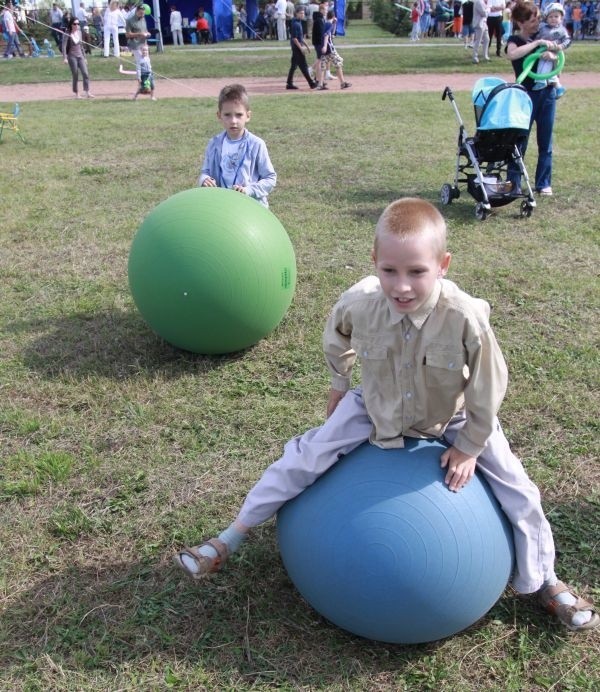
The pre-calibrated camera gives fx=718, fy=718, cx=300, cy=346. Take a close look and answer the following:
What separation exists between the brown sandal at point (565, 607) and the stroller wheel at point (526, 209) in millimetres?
5964

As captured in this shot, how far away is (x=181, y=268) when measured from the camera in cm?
471

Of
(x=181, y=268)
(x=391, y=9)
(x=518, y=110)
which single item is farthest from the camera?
(x=391, y=9)

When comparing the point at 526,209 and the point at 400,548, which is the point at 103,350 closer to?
the point at 400,548

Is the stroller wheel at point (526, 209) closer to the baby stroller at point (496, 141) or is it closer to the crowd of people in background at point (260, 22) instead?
the baby stroller at point (496, 141)

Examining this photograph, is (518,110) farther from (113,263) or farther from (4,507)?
(4,507)

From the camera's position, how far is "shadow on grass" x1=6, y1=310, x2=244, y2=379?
203 inches

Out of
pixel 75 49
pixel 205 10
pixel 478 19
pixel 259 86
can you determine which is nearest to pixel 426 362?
pixel 75 49

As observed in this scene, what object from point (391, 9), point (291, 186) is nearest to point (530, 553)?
point (291, 186)

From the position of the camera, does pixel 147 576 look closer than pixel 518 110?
Yes

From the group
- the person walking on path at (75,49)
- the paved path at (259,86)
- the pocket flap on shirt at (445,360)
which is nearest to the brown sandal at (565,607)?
the pocket flap on shirt at (445,360)

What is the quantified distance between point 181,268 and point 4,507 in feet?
5.94

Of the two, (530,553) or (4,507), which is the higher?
(530,553)

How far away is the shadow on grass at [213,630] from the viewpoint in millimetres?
2930

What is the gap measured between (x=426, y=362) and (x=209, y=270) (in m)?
2.33
